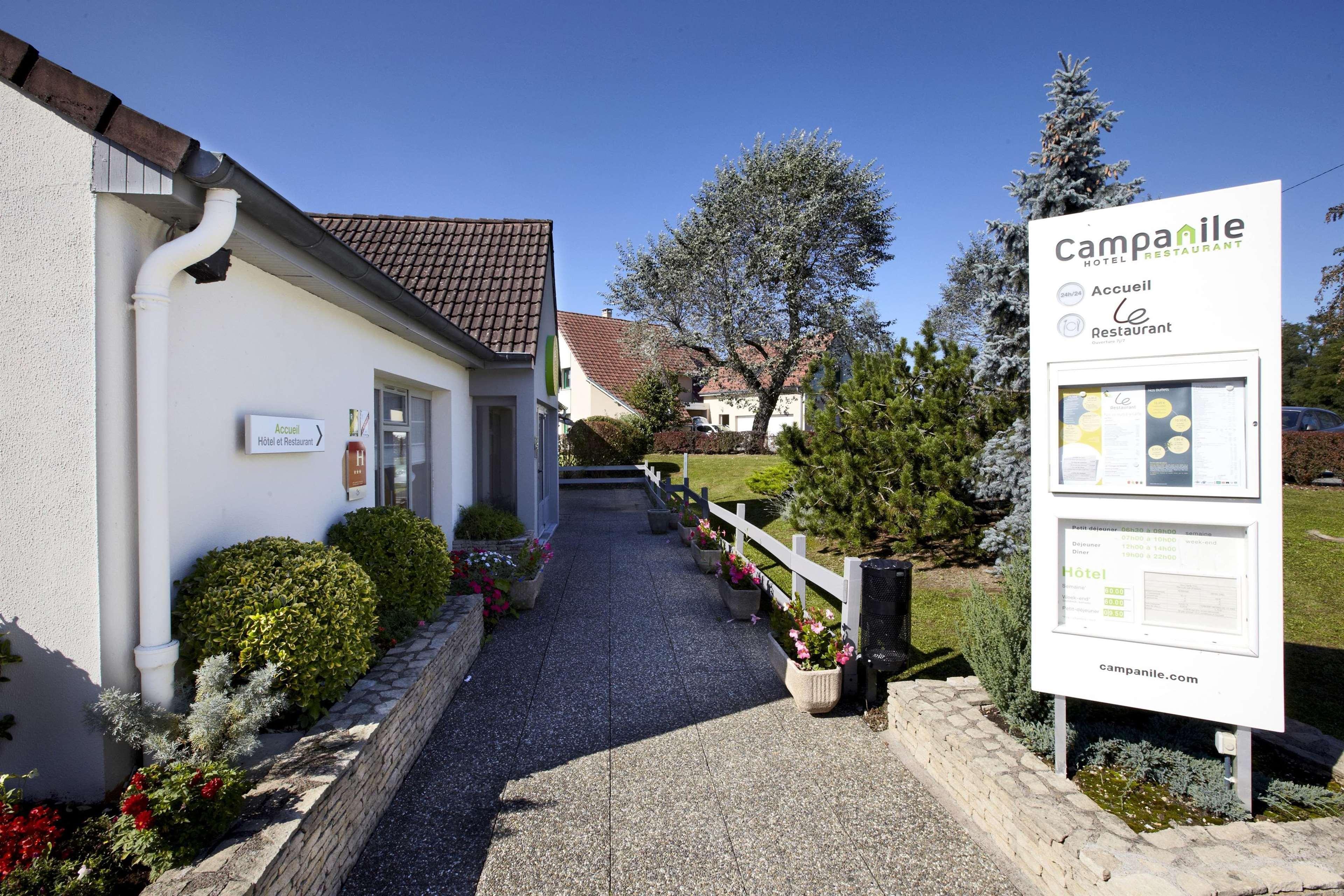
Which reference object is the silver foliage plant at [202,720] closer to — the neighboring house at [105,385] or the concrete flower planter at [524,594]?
the neighboring house at [105,385]

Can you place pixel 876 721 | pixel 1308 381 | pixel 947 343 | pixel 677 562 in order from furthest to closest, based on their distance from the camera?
pixel 1308 381, pixel 677 562, pixel 947 343, pixel 876 721

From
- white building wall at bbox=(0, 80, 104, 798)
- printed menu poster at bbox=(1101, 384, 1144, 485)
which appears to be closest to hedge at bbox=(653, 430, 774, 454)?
printed menu poster at bbox=(1101, 384, 1144, 485)

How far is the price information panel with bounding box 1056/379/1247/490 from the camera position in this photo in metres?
2.95

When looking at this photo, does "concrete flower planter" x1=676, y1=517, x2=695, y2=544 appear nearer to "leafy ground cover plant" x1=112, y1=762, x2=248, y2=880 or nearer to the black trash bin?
the black trash bin

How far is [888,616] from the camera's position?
180 inches

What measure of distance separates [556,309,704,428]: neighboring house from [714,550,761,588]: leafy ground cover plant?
2044cm

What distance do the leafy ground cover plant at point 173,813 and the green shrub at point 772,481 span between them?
475 inches

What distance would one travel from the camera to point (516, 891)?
2928 millimetres

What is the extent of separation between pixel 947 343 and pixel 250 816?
27.8ft

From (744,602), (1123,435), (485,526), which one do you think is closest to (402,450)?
(485,526)

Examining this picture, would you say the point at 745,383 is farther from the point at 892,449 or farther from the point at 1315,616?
the point at 1315,616

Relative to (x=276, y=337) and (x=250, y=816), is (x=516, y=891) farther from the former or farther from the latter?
(x=276, y=337)

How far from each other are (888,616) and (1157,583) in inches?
68.6

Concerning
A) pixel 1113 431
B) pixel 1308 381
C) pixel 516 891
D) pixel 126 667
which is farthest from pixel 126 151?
pixel 1308 381
